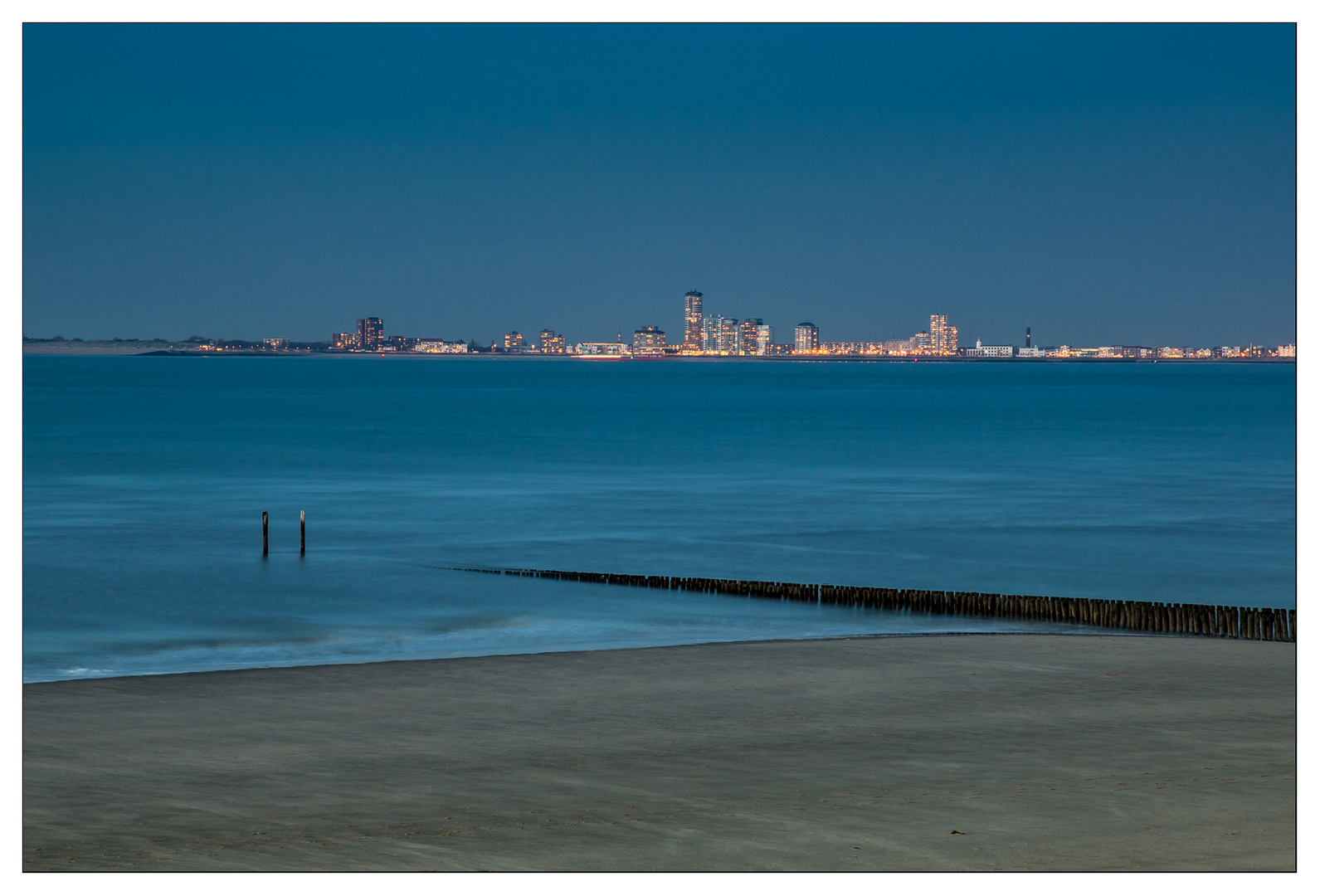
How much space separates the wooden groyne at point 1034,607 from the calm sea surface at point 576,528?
583 millimetres

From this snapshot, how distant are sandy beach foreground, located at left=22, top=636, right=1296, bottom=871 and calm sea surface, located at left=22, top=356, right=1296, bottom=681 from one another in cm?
529

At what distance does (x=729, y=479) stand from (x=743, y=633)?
40.6 metres

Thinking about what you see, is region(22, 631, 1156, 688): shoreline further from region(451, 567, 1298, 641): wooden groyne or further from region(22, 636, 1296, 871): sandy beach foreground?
region(22, 636, 1296, 871): sandy beach foreground

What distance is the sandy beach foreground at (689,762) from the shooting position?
35.4ft

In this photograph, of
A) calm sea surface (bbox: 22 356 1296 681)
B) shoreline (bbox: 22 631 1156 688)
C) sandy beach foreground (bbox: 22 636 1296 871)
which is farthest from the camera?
calm sea surface (bbox: 22 356 1296 681)

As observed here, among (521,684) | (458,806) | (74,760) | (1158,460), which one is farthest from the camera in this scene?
(1158,460)

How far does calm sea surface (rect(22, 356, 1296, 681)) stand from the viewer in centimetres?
2728

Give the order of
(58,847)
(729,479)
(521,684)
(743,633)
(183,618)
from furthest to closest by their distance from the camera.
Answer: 1. (729,479)
2. (183,618)
3. (743,633)
4. (521,684)
5. (58,847)

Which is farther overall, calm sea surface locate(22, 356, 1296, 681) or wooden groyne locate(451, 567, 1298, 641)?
calm sea surface locate(22, 356, 1296, 681)

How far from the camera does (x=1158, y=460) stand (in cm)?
7825

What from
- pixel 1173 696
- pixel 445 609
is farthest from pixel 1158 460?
pixel 1173 696

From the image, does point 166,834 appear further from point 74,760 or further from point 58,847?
point 74,760

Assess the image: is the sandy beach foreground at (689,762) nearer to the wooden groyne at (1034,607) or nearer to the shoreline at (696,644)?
the shoreline at (696,644)

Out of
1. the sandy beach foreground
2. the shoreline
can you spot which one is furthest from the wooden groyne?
the sandy beach foreground
